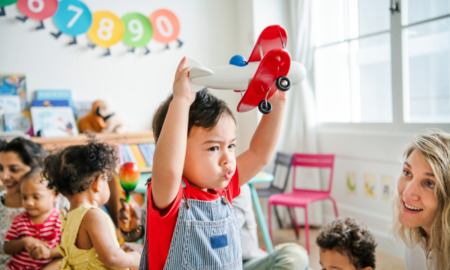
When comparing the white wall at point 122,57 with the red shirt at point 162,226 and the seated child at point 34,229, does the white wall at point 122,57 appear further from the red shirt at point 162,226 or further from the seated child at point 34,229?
the red shirt at point 162,226

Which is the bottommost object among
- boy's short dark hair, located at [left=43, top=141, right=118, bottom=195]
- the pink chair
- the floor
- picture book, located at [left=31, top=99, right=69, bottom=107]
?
the floor

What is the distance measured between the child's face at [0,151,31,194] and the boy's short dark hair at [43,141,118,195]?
577 millimetres

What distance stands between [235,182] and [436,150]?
25.9 inches

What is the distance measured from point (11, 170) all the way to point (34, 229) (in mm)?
394

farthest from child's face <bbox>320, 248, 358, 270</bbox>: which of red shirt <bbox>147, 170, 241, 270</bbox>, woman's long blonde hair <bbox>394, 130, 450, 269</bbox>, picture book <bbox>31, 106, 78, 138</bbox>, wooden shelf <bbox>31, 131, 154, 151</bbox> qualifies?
picture book <bbox>31, 106, 78, 138</bbox>

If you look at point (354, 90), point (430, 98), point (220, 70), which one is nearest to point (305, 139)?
point (354, 90)

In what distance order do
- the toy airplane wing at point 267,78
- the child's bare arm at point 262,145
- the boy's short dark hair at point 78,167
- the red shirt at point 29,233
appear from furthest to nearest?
the red shirt at point 29,233
the boy's short dark hair at point 78,167
the child's bare arm at point 262,145
the toy airplane wing at point 267,78

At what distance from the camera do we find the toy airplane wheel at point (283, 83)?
0.72m

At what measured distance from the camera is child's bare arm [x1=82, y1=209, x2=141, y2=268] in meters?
1.22

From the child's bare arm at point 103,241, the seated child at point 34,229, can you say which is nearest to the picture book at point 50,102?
the seated child at point 34,229

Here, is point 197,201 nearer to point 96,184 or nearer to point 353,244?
point 96,184

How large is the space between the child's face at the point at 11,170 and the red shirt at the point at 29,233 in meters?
0.26

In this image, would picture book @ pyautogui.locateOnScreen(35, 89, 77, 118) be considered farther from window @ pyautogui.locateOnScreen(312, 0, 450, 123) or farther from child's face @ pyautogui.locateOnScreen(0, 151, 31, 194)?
window @ pyautogui.locateOnScreen(312, 0, 450, 123)

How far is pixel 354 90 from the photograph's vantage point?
10.5 feet
